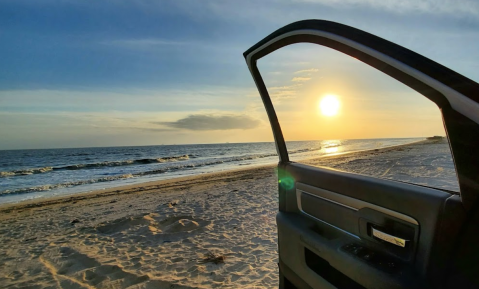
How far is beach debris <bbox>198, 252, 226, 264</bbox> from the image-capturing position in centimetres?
397

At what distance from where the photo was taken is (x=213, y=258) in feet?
13.3

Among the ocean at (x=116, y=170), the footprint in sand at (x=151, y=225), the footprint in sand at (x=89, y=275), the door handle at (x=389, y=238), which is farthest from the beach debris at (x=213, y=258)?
the door handle at (x=389, y=238)

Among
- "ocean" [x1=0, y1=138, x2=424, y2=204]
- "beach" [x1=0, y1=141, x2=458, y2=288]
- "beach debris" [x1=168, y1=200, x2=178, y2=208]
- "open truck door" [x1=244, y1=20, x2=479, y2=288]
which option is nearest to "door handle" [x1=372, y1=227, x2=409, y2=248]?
"open truck door" [x1=244, y1=20, x2=479, y2=288]

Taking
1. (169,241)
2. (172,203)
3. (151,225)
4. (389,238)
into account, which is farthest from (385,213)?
(172,203)

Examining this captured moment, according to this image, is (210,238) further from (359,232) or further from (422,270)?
(422,270)

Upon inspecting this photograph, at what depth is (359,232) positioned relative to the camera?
141 cm

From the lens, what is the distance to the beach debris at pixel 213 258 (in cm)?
397

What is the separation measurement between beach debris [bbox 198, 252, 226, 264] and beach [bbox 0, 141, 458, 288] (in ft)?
0.17

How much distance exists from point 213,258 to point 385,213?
10.7 ft

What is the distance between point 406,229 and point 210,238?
4164mm

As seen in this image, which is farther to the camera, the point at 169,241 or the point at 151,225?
the point at 151,225

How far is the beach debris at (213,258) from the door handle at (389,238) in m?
3.04

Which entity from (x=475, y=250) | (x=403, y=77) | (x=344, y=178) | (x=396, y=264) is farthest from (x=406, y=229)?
(x=403, y=77)

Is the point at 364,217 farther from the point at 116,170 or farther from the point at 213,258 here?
the point at 116,170
